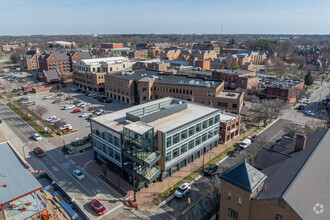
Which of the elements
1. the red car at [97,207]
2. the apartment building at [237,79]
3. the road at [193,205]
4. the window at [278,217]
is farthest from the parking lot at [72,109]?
the window at [278,217]

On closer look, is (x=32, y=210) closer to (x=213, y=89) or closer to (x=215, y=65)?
(x=213, y=89)

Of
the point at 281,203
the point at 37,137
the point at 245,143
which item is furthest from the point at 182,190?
the point at 37,137

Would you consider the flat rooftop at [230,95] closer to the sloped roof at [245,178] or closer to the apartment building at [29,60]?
the sloped roof at [245,178]

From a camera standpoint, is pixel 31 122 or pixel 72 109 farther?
pixel 72 109

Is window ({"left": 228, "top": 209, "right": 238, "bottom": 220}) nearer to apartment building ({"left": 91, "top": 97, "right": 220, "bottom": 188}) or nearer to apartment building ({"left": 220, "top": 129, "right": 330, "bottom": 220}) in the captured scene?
apartment building ({"left": 220, "top": 129, "right": 330, "bottom": 220})

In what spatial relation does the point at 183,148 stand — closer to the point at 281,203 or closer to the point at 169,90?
the point at 281,203

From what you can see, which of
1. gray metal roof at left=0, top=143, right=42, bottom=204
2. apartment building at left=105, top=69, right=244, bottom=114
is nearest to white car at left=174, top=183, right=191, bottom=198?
gray metal roof at left=0, top=143, right=42, bottom=204
